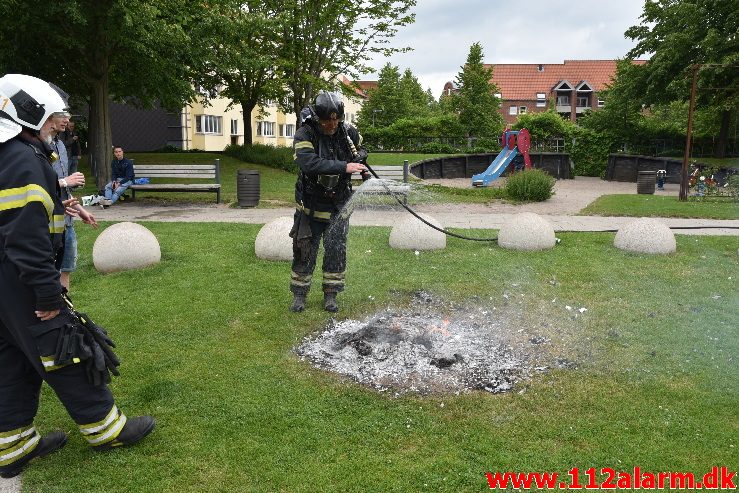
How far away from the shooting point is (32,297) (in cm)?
316

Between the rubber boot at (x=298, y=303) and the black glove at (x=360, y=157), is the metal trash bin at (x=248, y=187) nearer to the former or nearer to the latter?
the rubber boot at (x=298, y=303)

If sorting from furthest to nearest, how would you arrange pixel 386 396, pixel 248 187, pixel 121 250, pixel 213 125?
pixel 213 125, pixel 248 187, pixel 121 250, pixel 386 396

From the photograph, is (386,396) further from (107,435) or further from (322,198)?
(322,198)

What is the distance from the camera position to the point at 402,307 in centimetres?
634

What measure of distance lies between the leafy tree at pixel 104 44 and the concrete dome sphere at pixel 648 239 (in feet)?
41.6

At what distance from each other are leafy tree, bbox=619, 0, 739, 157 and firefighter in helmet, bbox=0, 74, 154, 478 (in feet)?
86.3

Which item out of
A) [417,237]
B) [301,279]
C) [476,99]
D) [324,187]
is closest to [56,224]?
[324,187]

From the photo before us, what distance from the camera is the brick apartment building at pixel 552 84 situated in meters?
72.7

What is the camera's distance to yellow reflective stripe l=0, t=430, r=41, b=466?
Answer: 3330 mm

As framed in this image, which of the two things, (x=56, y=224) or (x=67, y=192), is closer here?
(x=56, y=224)

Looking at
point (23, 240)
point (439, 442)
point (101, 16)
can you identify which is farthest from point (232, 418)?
point (101, 16)

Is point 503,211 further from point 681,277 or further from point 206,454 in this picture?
point 206,454

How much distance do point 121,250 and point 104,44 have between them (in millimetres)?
11483

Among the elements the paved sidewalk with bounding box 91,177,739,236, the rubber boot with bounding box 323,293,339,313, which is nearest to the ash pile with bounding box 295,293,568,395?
the rubber boot with bounding box 323,293,339,313
